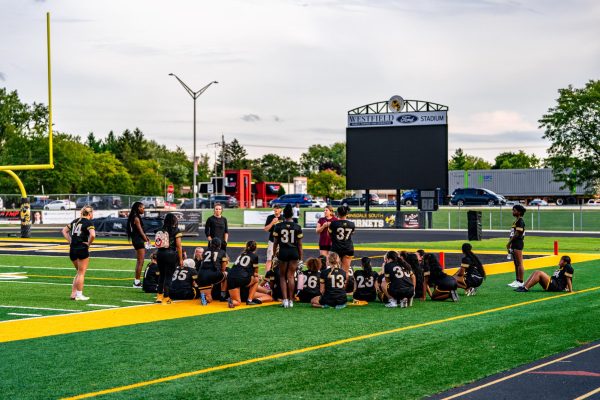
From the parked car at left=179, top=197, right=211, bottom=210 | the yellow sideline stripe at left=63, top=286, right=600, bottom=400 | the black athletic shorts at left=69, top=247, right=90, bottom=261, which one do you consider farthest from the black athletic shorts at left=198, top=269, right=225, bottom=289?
the parked car at left=179, top=197, right=211, bottom=210

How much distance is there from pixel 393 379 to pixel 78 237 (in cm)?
886

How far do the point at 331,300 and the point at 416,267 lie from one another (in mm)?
1986

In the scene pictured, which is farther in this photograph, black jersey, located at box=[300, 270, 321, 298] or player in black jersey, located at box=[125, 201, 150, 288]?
player in black jersey, located at box=[125, 201, 150, 288]

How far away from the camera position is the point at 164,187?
420 ft

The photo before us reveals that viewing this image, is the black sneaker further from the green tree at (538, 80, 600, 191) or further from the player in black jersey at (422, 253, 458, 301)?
the green tree at (538, 80, 600, 191)

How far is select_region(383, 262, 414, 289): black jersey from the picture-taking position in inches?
581

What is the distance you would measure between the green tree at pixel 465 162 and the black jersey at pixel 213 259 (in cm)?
12900

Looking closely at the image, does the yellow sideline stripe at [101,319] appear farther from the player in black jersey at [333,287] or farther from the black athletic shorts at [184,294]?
the player in black jersey at [333,287]

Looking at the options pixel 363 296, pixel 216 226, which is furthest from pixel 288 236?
pixel 216 226

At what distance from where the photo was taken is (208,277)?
15484mm

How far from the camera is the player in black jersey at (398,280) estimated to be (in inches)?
580

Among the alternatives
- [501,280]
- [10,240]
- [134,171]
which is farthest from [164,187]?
[501,280]

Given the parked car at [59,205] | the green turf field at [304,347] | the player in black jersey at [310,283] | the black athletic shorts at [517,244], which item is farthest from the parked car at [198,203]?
the player in black jersey at [310,283]

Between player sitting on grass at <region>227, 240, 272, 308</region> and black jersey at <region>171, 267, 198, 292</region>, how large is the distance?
0.89m
